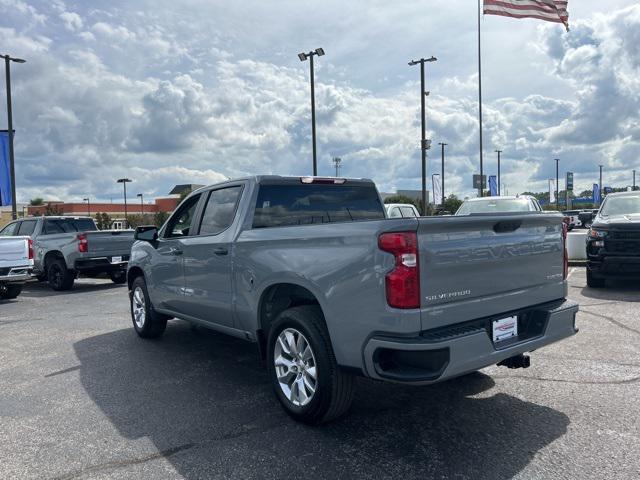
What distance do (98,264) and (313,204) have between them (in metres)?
9.07

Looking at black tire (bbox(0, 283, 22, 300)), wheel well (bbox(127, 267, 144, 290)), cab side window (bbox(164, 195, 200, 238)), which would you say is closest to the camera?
cab side window (bbox(164, 195, 200, 238))

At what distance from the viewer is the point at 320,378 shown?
368 centimetres

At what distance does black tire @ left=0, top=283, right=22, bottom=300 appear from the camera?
11766 millimetres

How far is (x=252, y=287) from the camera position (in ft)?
14.8

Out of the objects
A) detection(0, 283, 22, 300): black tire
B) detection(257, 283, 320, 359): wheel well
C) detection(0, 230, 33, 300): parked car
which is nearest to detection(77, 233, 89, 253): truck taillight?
detection(0, 230, 33, 300): parked car

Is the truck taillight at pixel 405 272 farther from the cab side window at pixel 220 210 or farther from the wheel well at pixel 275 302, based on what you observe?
the cab side window at pixel 220 210

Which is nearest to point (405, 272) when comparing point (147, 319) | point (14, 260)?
point (147, 319)

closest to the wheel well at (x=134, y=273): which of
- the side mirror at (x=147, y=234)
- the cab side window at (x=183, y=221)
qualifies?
the side mirror at (x=147, y=234)

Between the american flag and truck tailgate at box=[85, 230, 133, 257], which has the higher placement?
the american flag

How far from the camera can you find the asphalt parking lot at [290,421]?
3309mm

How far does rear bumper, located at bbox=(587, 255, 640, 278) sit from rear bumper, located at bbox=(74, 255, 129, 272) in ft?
33.6

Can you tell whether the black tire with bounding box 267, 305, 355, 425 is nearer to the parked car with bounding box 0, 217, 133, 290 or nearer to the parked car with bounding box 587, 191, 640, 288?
the parked car with bounding box 587, 191, 640, 288

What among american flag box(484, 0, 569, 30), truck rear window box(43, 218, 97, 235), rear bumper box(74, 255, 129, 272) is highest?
american flag box(484, 0, 569, 30)

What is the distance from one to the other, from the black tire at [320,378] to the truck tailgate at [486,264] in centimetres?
76
